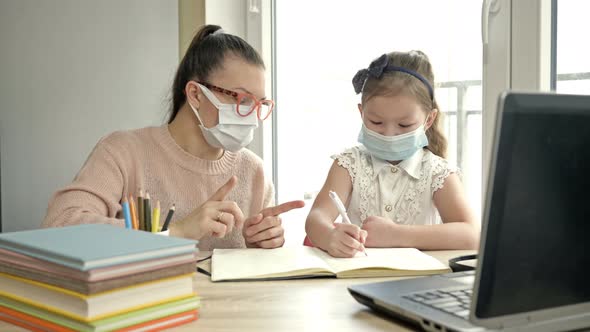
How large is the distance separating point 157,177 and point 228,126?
23 cm

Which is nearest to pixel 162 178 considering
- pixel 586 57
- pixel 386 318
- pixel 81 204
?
pixel 81 204

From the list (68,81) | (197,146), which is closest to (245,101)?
(197,146)

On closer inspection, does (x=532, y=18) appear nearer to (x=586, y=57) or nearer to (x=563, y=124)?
(x=586, y=57)

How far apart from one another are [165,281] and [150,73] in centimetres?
232

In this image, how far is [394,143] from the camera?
1516 mm

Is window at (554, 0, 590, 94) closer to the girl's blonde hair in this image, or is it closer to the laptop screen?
the girl's blonde hair

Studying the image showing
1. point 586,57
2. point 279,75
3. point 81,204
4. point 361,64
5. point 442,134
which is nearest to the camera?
point 81,204

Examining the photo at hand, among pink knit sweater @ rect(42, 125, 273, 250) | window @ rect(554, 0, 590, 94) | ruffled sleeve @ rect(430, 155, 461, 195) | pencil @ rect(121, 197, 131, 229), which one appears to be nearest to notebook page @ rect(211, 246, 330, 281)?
pencil @ rect(121, 197, 131, 229)

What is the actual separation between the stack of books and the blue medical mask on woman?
88 cm

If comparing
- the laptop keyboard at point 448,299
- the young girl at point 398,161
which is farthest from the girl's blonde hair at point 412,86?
the laptop keyboard at point 448,299

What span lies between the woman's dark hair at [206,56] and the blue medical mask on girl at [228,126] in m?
0.07

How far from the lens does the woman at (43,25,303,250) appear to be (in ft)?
4.84

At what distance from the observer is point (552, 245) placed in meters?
0.58

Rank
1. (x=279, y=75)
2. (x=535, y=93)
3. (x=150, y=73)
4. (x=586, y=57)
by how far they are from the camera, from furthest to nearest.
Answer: (x=150, y=73) < (x=279, y=75) < (x=586, y=57) < (x=535, y=93)
